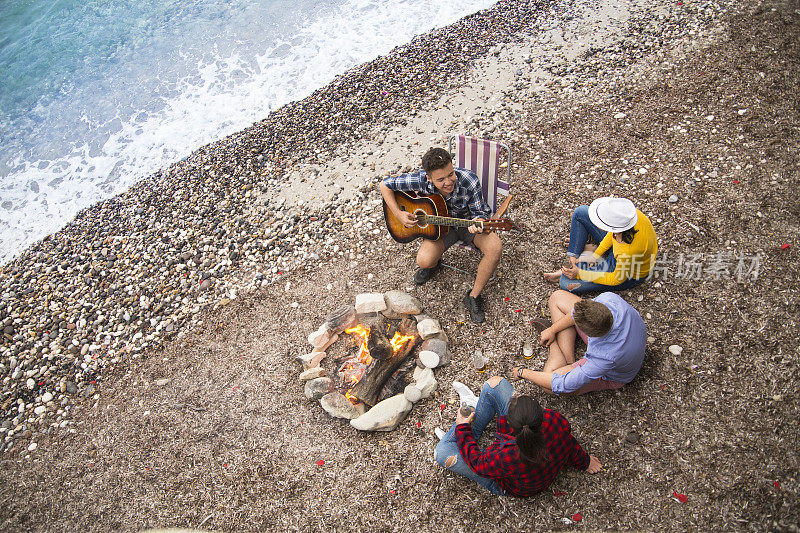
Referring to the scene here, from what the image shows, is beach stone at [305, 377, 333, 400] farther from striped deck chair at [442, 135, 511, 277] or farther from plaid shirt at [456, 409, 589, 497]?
striped deck chair at [442, 135, 511, 277]

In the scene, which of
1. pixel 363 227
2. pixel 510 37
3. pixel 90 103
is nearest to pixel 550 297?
pixel 363 227

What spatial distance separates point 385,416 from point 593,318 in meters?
2.17

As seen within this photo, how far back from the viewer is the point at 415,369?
4.69 m

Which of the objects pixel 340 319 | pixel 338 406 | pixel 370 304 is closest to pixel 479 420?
pixel 338 406

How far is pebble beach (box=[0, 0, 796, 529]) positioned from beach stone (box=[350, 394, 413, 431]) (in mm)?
1676

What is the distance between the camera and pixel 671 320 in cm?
441

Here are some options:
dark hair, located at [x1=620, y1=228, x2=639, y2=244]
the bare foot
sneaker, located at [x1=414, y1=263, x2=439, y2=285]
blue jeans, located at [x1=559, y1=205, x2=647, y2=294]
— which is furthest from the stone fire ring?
dark hair, located at [x1=620, y1=228, x2=639, y2=244]

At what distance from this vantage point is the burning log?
14.8ft

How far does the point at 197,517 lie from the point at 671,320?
5.05 m

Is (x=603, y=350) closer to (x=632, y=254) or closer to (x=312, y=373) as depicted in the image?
(x=632, y=254)

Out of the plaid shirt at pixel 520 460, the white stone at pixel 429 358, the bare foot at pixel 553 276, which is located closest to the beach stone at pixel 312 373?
the white stone at pixel 429 358

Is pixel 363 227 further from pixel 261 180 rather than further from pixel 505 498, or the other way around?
pixel 505 498

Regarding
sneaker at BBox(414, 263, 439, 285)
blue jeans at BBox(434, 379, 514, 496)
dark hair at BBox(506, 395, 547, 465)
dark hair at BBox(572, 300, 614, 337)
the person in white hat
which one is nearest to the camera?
dark hair at BBox(506, 395, 547, 465)

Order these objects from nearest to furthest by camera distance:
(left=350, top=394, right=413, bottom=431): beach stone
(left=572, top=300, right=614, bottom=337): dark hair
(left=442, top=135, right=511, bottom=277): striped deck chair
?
1. (left=572, top=300, right=614, bottom=337): dark hair
2. (left=350, top=394, right=413, bottom=431): beach stone
3. (left=442, top=135, right=511, bottom=277): striped deck chair
